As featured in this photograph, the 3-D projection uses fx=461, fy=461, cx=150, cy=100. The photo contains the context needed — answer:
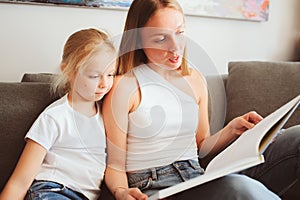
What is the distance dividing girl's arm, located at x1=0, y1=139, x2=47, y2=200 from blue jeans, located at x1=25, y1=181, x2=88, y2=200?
20 millimetres

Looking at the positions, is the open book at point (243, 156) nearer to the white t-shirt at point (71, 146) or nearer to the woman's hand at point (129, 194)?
the woman's hand at point (129, 194)

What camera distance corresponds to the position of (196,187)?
113cm

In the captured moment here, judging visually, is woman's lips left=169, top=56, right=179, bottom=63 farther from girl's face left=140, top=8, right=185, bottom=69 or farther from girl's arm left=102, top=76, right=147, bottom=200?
girl's arm left=102, top=76, right=147, bottom=200

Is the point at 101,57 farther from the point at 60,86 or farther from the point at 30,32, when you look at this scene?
the point at 30,32

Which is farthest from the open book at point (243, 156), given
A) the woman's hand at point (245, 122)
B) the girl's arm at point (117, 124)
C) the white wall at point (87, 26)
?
the white wall at point (87, 26)

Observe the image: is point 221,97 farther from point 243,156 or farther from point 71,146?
point 243,156

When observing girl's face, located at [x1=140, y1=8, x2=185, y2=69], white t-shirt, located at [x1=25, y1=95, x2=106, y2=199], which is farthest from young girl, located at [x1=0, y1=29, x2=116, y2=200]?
girl's face, located at [x1=140, y1=8, x2=185, y2=69]

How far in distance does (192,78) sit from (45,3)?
0.72 metres

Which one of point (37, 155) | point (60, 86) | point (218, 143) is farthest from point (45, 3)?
point (218, 143)

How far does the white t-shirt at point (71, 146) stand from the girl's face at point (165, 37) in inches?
9.7

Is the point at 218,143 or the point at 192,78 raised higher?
the point at 192,78

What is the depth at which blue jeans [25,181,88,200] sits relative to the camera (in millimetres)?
1204

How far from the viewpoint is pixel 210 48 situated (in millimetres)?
2193

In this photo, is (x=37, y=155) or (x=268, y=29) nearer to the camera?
(x=37, y=155)
